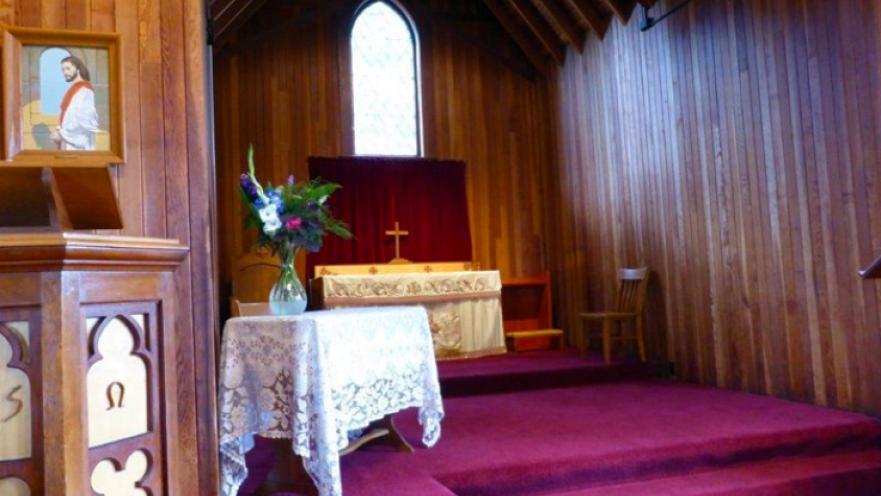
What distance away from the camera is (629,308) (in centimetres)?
537

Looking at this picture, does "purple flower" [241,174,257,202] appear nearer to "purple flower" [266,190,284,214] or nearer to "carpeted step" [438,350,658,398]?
"purple flower" [266,190,284,214]

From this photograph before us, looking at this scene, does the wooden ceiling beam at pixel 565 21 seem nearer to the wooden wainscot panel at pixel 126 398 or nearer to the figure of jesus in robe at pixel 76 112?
the figure of jesus in robe at pixel 76 112

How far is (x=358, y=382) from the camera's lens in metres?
2.50

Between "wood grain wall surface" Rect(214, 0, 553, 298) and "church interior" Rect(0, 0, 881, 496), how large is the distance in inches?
1.2

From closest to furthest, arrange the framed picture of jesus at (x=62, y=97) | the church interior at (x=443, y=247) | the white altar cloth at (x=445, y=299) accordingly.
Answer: the church interior at (x=443, y=247) → the framed picture of jesus at (x=62, y=97) → the white altar cloth at (x=445, y=299)

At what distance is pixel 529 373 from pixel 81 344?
12.6 feet

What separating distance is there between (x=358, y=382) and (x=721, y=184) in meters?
3.14

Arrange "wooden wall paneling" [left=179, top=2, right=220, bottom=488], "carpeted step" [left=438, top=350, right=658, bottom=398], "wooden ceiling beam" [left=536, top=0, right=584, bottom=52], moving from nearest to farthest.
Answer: "wooden wall paneling" [left=179, top=2, right=220, bottom=488] → "carpeted step" [left=438, top=350, right=658, bottom=398] → "wooden ceiling beam" [left=536, top=0, right=584, bottom=52]

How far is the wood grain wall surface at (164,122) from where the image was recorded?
2.04 meters

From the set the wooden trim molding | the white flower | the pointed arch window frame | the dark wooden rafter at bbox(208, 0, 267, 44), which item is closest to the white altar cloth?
the pointed arch window frame

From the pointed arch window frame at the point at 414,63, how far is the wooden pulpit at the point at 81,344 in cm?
537

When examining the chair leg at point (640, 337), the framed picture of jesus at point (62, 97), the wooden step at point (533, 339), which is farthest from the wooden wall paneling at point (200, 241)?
the wooden step at point (533, 339)

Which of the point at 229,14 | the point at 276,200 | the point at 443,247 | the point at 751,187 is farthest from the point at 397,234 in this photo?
the point at 276,200

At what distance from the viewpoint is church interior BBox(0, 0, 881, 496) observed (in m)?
1.49
